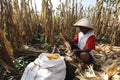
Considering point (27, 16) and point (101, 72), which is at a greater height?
point (27, 16)

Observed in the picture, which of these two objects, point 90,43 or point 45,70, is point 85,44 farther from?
point 45,70

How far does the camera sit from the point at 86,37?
390cm

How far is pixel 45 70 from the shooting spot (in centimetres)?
340

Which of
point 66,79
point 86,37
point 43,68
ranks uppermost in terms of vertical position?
point 86,37

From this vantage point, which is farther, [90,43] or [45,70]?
[90,43]

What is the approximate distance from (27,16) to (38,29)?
0.51 m

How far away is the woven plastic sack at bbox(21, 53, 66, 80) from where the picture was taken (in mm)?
3373

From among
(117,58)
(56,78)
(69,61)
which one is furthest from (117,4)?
(56,78)

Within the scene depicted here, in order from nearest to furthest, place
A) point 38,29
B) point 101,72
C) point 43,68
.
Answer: point 43,68 < point 101,72 < point 38,29

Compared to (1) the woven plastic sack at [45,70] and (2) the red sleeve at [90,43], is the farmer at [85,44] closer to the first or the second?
(2) the red sleeve at [90,43]

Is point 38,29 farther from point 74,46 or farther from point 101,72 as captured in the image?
point 101,72

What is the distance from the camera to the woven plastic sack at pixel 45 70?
337 cm

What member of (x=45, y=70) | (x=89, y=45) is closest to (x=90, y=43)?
(x=89, y=45)

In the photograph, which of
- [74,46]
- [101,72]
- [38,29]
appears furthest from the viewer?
[38,29]
